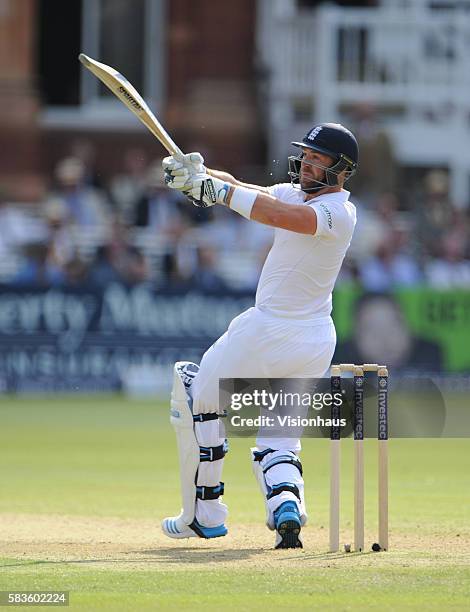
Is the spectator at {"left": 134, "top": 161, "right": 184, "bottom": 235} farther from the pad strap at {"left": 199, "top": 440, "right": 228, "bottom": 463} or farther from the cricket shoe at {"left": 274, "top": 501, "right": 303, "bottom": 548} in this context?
the cricket shoe at {"left": 274, "top": 501, "right": 303, "bottom": 548}

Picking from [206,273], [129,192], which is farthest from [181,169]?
[129,192]

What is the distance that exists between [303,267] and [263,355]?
444mm

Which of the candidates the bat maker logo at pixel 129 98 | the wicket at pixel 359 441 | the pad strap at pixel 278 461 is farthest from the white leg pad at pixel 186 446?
the bat maker logo at pixel 129 98

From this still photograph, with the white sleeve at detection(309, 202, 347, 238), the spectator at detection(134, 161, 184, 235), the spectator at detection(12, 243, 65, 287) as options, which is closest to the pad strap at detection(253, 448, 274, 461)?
the white sleeve at detection(309, 202, 347, 238)

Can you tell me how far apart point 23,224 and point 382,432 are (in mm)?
11835

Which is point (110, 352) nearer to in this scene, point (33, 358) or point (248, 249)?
point (33, 358)

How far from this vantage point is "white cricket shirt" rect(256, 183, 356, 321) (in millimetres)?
6973

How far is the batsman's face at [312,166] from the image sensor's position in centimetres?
702

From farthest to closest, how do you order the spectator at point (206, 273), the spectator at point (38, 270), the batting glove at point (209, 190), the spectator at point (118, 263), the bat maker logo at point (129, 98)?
the spectator at point (206, 273) → the spectator at point (118, 263) → the spectator at point (38, 270) → the bat maker logo at point (129, 98) → the batting glove at point (209, 190)

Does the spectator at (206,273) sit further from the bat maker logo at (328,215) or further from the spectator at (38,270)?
the bat maker logo at (328,215)

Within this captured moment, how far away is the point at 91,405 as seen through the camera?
15953mm

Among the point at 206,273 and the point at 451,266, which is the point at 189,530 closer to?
the point at 206,273

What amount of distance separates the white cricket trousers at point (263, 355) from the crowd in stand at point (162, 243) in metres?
9.88

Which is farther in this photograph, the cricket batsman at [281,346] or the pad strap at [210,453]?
the pad strap at [210,453]
